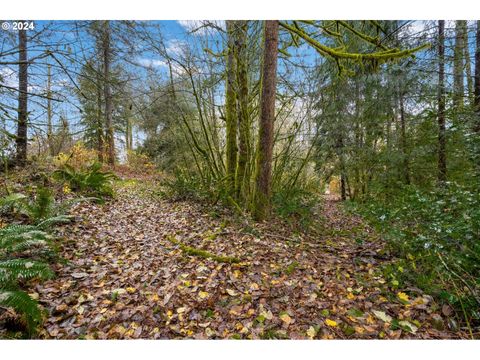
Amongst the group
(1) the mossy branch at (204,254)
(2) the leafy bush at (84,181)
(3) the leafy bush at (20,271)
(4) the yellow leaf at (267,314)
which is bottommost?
(4) the yellow leaf at (267,314)

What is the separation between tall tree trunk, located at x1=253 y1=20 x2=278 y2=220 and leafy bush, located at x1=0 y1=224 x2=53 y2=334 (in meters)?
2.81

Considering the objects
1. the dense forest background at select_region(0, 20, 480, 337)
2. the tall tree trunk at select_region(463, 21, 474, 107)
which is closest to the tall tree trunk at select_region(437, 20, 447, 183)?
the dense forest background at select_region(0, 20, 480, 337)

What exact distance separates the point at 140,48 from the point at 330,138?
6.71 meters

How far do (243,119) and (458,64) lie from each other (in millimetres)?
3780

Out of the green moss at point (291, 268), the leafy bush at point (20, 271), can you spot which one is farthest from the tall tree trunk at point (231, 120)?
the leafy bush at point (20, 271)

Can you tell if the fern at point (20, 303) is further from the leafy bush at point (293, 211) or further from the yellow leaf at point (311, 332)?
the leafy bush at point (293, 211)

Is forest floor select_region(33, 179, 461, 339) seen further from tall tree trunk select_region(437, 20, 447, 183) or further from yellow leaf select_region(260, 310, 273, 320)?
tall tree trunk select_region(437, 20, 447, 183)

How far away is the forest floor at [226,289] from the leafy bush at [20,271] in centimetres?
22

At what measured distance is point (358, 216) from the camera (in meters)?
5.76

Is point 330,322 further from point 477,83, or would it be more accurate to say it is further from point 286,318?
point 477,83

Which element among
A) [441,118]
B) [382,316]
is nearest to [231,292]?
[382,316]

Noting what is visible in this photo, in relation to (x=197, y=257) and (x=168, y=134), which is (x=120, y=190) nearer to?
(x=168, y=134)

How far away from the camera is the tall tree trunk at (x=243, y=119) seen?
174 inches

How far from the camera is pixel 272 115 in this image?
378cm
